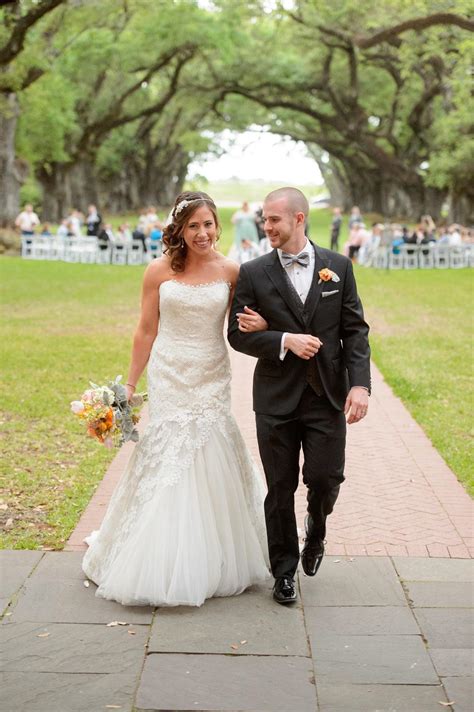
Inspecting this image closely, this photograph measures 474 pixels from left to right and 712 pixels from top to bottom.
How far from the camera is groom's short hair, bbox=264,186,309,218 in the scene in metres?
5.03

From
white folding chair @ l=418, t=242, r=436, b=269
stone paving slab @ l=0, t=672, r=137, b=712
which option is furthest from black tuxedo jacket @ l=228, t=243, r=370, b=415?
white folding chair @ l=418, t=242, r=436, b=269

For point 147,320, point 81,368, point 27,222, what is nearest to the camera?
point 147,320

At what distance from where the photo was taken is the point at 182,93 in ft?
163

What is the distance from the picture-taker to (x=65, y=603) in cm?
520

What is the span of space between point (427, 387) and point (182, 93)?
40410mm

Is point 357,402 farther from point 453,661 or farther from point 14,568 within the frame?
point 14,568

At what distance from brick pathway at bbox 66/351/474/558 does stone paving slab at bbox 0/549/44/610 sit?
0.31m

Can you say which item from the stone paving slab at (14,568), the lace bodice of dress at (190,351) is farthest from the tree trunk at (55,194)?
the lace bodice of dress at (190,351)

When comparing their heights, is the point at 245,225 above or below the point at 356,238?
above

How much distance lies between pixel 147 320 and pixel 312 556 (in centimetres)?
157

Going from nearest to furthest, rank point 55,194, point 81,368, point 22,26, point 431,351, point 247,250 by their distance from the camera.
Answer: point 81,368, point 431,351, point 22,26, point 247,250, point 55,194

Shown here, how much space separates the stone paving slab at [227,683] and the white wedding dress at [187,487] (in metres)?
0.68

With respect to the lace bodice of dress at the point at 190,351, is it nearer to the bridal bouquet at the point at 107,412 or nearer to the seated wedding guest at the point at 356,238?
the bridal bouquet at the point at 107,412

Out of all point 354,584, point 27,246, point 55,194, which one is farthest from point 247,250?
point 55,194
